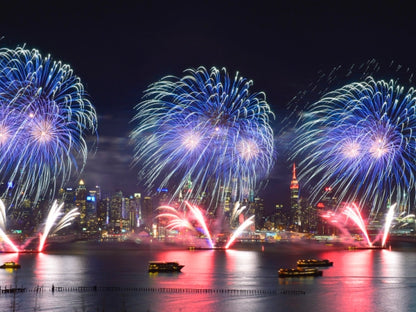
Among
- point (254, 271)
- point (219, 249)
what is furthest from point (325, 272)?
point (219, 249)

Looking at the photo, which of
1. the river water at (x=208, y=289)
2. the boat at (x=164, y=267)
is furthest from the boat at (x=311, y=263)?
the boat at (x=164, y=267)

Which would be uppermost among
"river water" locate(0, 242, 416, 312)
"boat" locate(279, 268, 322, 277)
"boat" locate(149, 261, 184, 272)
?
"boat" locate(149, 261, 184, 272)

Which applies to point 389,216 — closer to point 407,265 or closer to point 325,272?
point 407,265

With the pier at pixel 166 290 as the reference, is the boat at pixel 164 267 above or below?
above

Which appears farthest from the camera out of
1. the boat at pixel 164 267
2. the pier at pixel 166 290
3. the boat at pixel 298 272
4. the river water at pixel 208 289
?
the boat at pixel 164 267

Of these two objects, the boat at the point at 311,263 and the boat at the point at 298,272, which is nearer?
the boat at the point at 298,272

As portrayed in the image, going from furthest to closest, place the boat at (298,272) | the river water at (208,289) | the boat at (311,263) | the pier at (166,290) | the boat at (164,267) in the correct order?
the boat at (311,263) < the boat at (164,267) < the boat at (298,272) < the pier at (166,290) < the river water at (208,289)

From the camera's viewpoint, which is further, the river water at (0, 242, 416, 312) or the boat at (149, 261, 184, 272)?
the boat at (149, 261, 184, 272)

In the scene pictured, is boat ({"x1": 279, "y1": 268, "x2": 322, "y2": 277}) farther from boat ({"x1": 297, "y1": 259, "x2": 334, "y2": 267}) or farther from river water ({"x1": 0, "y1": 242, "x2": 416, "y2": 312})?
boat ({"x1": 297, "y1": 259, "x2": 334, "y2": 267})

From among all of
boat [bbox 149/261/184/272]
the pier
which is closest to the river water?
the pier

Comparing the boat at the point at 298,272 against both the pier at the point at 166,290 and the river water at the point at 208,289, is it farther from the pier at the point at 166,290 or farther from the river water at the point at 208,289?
the pier at the point at 166,290

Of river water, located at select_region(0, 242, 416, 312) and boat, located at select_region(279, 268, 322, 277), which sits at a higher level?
boat, located at select_region(279, 268, 322, 277)

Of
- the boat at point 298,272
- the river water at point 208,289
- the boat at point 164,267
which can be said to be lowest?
the river water at point 208,289
